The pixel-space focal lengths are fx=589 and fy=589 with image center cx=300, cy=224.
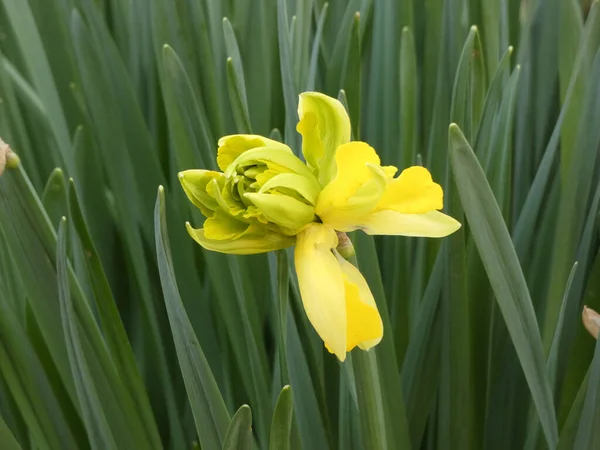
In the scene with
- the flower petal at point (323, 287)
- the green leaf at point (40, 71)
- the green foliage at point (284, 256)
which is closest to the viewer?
the flower petal at point (323, 287)

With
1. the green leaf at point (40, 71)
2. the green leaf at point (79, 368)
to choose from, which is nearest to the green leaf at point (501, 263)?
the green leaf at point (79, 368)

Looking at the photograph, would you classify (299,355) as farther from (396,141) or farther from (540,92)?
(540,92)

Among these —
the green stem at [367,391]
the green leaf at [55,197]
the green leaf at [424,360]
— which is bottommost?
the green leaf at [424,360]

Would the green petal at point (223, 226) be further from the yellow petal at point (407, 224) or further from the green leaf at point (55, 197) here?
the green leaf at point (55, 197)

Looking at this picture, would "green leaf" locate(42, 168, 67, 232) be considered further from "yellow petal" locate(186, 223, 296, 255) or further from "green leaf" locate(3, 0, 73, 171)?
"yellow petal" locate(186, 223, 296, 255)

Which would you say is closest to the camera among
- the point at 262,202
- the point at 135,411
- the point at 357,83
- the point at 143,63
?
the point at 262,202

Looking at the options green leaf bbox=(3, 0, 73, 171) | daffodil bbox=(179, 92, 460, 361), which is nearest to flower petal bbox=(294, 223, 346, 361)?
daffodil bbox=(179, 92, 460, 361)

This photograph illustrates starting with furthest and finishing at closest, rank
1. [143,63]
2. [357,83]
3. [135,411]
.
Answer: [143,63]
[357,83]
[135,411]

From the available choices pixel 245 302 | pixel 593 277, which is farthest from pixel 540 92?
pixel 245 302
